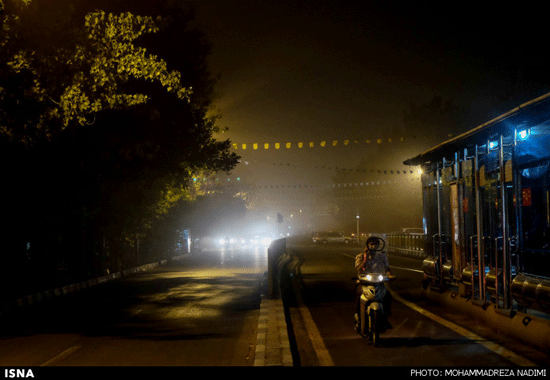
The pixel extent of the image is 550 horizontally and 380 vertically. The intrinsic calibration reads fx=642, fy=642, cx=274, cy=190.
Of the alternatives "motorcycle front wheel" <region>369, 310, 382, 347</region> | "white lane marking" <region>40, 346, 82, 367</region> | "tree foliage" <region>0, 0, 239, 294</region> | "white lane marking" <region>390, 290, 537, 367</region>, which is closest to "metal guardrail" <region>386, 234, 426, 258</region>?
"tree foliage" <region>0, 0, 239, 294</region>

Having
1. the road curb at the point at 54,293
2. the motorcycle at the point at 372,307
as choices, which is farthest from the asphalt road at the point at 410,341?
the road curb at the point at 54,293

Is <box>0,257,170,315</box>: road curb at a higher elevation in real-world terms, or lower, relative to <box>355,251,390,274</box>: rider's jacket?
lower

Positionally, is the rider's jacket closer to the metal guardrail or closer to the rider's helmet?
the rider's helmet

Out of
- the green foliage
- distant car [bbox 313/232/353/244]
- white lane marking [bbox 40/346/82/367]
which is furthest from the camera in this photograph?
distant car [bbox 313/232/353/244]

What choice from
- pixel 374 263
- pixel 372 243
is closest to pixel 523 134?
pixel 372 243

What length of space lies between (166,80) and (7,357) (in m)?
6.61

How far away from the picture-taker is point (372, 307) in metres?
10.3

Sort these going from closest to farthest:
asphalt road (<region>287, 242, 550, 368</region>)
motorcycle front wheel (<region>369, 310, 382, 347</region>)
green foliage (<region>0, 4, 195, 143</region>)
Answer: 1. asphalt road (<region>287, 242, 550, 368</region>)
2. motorcycle front wheel (<region>369, 310, 382, 347</region>)
3. green foliage (<region>0, 4, 195, 143</region>)

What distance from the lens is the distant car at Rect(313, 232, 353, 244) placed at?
267 ft

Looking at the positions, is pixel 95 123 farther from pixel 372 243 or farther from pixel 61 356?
pixel 372 243

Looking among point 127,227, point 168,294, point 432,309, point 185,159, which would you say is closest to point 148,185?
point 185,159

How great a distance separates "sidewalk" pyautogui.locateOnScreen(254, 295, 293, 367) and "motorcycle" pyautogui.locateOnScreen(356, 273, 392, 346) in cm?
133

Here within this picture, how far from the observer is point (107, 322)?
1485 centimetres

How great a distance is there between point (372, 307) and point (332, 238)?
236 ft
